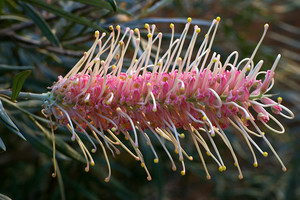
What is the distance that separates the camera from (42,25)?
1.05 metres

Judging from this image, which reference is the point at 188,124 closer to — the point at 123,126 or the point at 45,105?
the point at 123,126

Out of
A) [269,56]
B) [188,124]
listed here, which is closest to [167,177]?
[269,56]

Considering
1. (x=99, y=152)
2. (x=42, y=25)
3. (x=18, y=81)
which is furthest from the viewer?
(x=99, y=152)

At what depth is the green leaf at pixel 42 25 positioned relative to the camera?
1.03 m

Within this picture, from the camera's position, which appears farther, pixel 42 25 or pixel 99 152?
pixel 99 152

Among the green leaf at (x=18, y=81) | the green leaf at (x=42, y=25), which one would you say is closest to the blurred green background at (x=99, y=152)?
the green leaf at (x=42, y=25)

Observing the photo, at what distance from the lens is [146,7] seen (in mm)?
1309

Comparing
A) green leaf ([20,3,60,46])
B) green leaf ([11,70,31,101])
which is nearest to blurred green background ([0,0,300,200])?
green leaf ([20,3,60,46])

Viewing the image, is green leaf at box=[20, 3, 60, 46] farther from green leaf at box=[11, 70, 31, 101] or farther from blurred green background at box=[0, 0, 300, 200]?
green leaf at box=[11, 70, 31, 101]

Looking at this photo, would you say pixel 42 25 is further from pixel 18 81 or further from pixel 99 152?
pixel 99 152

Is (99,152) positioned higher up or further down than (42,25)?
further down

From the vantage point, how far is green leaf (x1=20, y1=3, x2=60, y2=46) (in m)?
1.03

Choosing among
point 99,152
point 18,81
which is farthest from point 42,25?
point 99,152

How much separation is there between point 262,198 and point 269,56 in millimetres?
775
